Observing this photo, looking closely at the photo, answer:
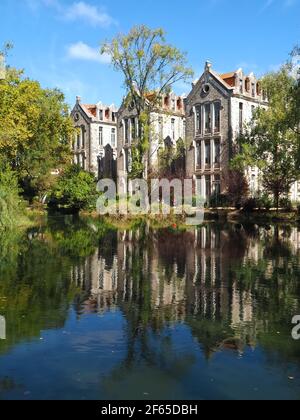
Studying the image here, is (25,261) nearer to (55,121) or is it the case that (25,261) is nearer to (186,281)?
(186,281)

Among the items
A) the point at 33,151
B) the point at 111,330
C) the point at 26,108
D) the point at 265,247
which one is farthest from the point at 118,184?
the point at 111,330

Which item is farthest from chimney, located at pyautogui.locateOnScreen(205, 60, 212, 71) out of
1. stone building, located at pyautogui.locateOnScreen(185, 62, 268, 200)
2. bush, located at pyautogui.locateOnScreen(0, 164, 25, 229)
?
bush, located at pyautogui.locateOnScreen(0, 164, 25, 229)

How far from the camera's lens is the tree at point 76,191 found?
46.3 meters

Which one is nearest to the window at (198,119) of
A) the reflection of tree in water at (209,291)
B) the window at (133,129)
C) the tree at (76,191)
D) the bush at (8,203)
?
the window at (133,129)

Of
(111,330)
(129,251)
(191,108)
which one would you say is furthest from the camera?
(191,108)

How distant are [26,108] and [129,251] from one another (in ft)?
70.5

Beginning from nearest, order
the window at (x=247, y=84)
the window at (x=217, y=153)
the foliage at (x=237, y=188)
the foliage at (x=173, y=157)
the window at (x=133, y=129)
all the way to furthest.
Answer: the foliage at (x=237, y=188) → the window at (x=133, y=129) → the window at (x=217, y=153) → the window at (x=247, y=84) → the foliage at (x=173, y=157)

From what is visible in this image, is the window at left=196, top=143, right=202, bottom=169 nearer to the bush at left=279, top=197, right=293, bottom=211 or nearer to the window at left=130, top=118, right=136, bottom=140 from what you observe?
the window at left=130, top=118, right=136, bottom=140

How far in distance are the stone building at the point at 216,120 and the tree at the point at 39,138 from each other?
13.9 meters

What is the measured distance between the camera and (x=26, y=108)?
120 ft

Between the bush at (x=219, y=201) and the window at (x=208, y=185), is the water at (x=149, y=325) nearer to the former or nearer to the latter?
the bush at (x=219, y=201)

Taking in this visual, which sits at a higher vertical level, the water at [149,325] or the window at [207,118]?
the window at [207,118]

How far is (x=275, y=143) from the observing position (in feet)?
130

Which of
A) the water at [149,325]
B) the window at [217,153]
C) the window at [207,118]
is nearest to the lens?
the water at [149,325]
